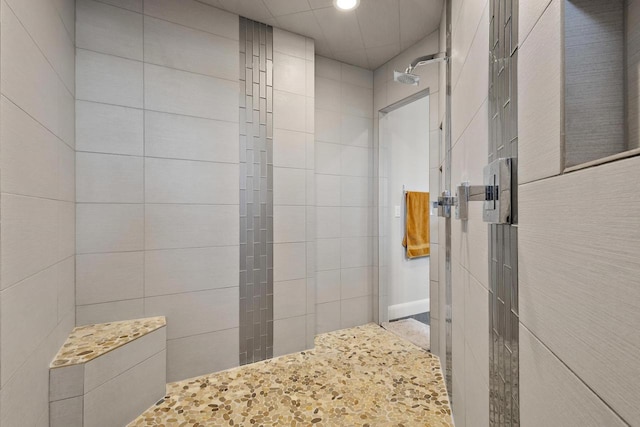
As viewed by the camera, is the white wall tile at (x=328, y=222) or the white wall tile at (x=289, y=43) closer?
the white wall tile at (x=289, y=43)

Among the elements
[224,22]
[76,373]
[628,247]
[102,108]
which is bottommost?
[76,373]

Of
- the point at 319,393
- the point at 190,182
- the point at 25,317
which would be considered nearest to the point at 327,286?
the point at 319,393

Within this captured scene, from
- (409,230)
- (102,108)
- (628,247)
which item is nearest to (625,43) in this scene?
(628,247)

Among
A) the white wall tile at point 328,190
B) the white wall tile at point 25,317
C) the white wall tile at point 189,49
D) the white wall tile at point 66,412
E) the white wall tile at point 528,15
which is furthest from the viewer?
the white wall tile at point 328,190

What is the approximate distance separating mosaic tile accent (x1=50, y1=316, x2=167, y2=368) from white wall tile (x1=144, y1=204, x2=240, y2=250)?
0.47 m

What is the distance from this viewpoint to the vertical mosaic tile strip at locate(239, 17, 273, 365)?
2.15 metres

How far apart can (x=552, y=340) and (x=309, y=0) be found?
88.5 inches

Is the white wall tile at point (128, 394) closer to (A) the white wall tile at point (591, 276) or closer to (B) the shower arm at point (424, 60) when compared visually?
(A) the white wall tile at point (591, 276)

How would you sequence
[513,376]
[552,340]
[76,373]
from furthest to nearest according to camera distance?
[76,373] → [513,376] → [552,340]

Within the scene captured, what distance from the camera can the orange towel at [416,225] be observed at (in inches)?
128

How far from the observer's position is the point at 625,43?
41 centimetres

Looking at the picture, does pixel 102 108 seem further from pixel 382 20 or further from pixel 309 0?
pixel 382 20

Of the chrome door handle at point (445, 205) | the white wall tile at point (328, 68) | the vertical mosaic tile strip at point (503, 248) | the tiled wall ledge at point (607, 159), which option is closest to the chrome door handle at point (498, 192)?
the vertical mosaic tile strip at point (503, 248)

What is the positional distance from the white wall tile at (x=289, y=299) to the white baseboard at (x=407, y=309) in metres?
1.22
